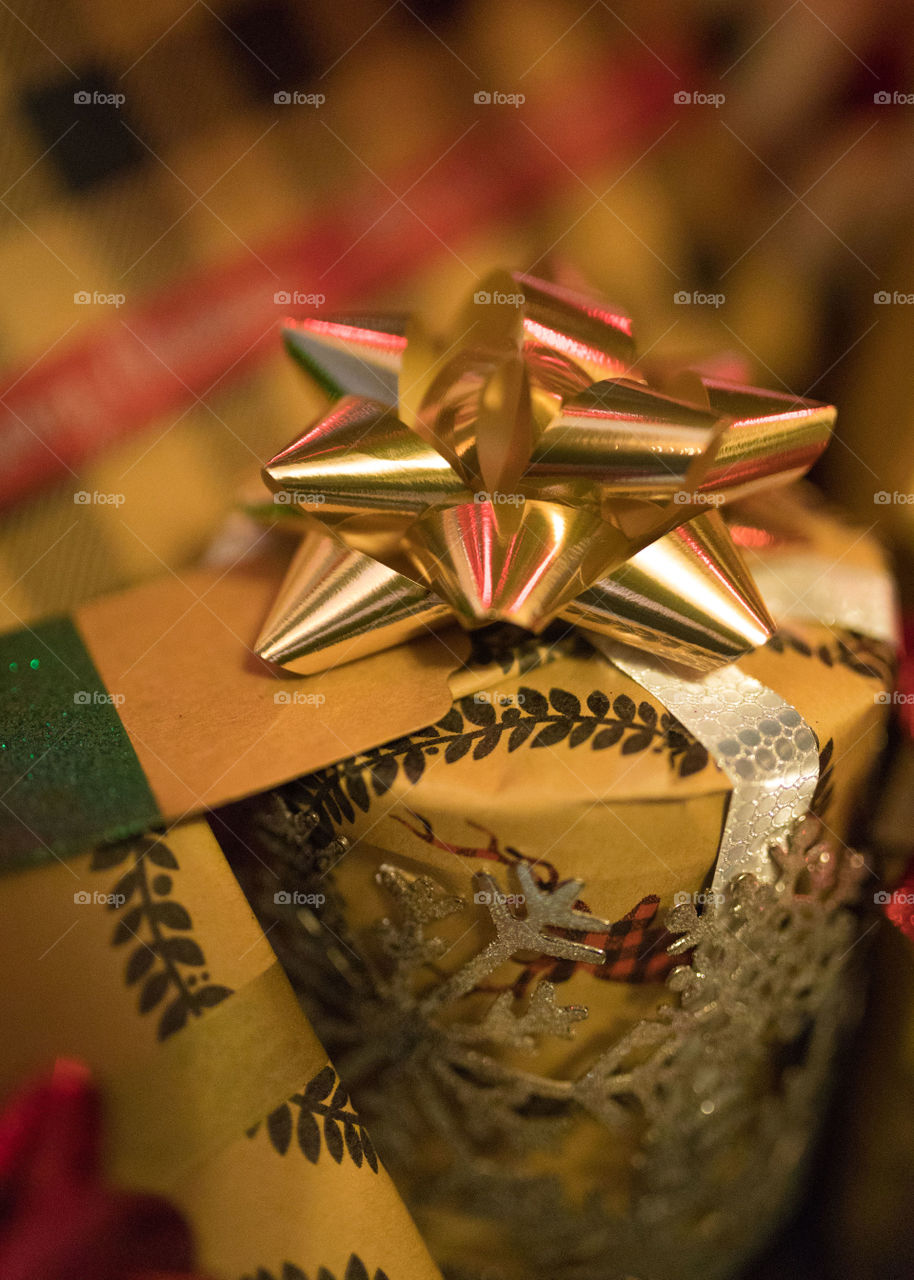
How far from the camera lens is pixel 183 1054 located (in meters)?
0.39

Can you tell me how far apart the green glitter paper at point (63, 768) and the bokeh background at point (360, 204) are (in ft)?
0.27

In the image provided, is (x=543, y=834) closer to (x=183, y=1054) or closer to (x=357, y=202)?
(x=183, y=1054)

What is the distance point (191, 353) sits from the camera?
488 millimetres

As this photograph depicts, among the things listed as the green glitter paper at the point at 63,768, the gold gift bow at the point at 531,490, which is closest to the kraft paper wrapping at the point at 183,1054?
the green glitter paper at the point at 63,768

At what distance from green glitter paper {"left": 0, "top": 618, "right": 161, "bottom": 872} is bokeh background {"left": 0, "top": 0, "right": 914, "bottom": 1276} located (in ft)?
0.27

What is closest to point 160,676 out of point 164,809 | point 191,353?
point 164,809

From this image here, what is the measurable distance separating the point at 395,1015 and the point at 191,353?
0.37 m

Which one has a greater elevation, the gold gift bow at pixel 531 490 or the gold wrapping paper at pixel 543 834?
the gold gift bow at pixel 531 490

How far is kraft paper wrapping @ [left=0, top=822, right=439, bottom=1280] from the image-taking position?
0.38 m

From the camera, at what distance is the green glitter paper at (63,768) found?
1.25 ft

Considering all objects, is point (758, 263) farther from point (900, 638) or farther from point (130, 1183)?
point (130, 1183)

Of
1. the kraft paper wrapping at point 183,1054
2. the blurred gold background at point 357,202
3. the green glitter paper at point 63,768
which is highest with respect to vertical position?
the blurred gold background at point 357,202

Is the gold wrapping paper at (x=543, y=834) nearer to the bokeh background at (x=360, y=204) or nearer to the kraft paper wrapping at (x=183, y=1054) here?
the kraft paper wrapping at (x=183, y=1054)

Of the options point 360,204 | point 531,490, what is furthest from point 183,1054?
point 360,204
